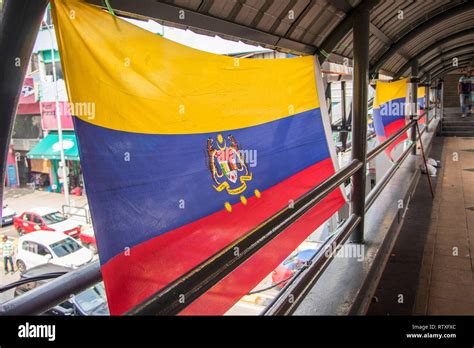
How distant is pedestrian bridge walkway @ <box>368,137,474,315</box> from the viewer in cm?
287

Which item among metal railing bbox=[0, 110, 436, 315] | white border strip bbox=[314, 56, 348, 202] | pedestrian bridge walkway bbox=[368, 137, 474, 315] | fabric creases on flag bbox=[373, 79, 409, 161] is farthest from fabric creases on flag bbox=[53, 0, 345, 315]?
fabric creases on flag bbox=[373, 79, 409, 161]

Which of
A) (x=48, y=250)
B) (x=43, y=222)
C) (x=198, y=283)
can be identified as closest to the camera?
(x=198, y=283)

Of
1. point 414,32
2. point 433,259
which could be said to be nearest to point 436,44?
point 414,32

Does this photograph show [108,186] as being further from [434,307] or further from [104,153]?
[434,307]

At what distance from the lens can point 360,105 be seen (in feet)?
10.3

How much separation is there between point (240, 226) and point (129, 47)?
112 cm

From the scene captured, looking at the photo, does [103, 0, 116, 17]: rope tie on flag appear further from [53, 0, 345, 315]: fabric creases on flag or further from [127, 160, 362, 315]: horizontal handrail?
[127, 160, 362, 315]: horizontal handrail

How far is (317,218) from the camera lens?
3.09 metres

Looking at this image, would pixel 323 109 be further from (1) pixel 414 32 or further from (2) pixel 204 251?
(1) pixel 414 32

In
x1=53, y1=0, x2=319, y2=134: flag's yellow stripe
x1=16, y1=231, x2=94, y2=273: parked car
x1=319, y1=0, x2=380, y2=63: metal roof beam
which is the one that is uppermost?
x1=319, y1=0, x2=380, y2=63: metal roof beam

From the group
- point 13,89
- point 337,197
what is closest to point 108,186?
point 13,89

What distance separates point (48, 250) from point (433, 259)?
5.07 metres

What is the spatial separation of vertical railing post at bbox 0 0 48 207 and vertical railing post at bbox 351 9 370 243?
2.52 meters

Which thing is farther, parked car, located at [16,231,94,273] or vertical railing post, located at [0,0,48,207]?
parked car, located at [16,231,94,273]
